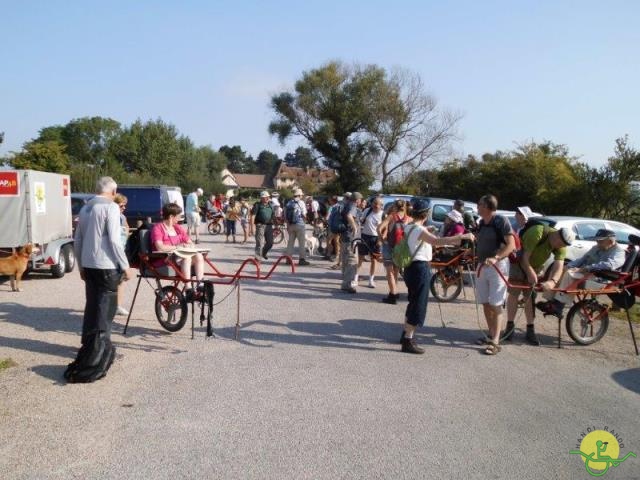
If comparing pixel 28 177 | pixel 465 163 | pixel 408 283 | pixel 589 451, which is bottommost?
pixel 589 451

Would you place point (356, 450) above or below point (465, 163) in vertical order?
below

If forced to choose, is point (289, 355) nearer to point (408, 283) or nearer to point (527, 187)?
point (408, 283)

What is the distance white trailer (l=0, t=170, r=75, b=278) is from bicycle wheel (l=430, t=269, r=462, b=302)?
7.66 meters

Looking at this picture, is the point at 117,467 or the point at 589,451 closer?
the point at 117,467

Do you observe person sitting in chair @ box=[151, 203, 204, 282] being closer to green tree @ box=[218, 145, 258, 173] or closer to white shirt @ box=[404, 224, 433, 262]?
white shirt @ box=[404, 224, 433, 262]

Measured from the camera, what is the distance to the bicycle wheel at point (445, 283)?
10422 mm

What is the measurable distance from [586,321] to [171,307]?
5.51 meters

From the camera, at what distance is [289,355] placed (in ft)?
21.6

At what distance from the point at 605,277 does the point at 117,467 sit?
658 cm

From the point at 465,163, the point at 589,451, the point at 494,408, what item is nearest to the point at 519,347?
the point at 494,408

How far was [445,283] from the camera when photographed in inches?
410

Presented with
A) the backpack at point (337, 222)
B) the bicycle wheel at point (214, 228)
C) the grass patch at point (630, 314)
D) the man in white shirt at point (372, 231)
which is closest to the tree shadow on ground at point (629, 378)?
the grass patch at point (630, 314)

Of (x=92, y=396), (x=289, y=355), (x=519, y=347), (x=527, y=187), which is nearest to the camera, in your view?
(x=92, y=396)

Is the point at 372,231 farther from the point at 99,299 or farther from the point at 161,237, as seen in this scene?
the point at 99,299
